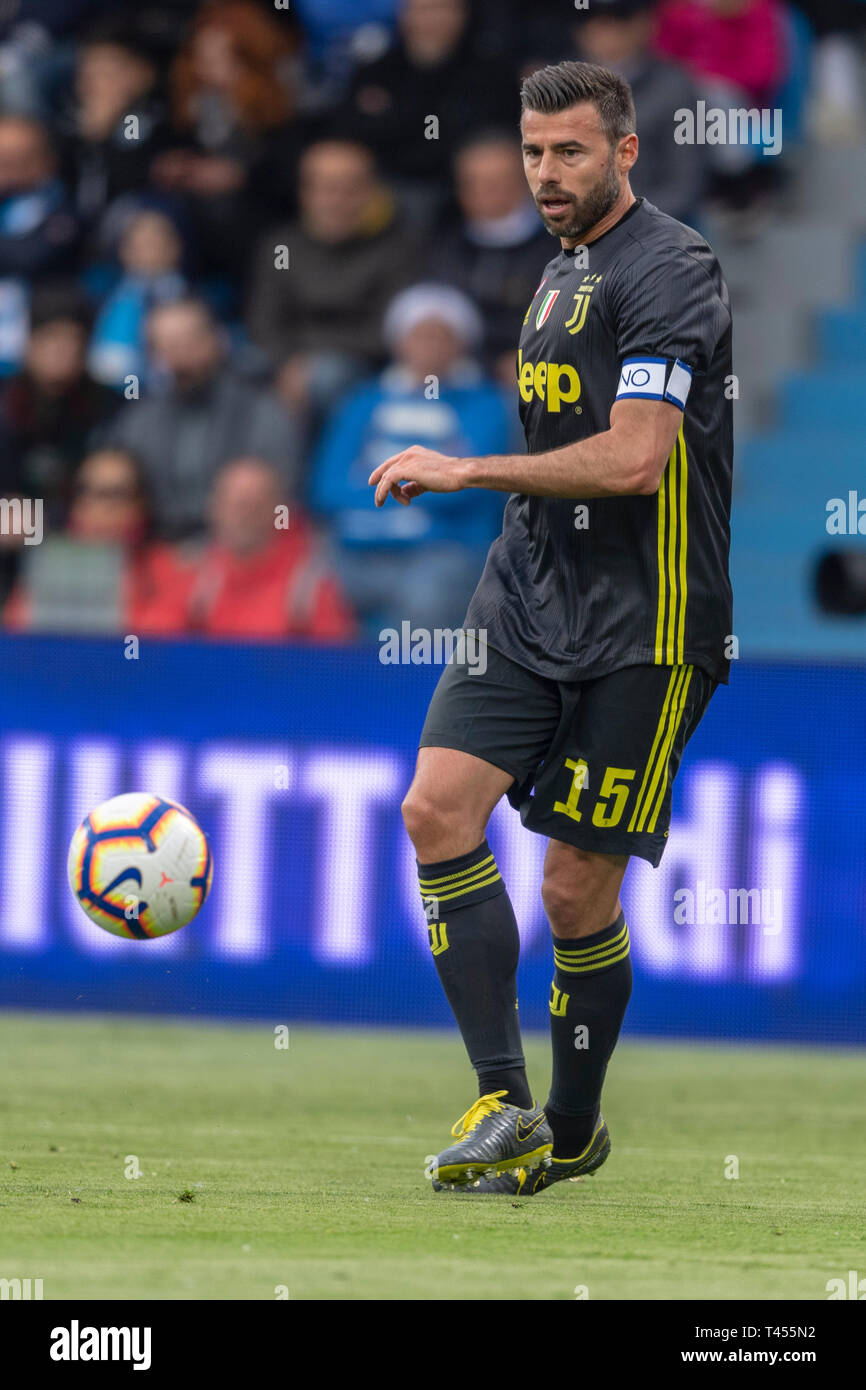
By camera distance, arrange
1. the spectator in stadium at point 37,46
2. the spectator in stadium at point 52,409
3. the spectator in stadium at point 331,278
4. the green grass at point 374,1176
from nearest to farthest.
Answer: the green grass at point 374,1176 < the spectator in stadium at point 331,278 < the spectator in stadium at point 52,409 < the spectator in stadium at point 37,46

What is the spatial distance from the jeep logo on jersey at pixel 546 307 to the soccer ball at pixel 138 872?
158cm

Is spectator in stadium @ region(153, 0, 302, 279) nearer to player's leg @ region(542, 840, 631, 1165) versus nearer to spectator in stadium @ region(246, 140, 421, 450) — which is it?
spectator in stadium @ region(246, 140, 421, 450)

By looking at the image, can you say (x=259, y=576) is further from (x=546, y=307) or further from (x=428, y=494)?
(x=546, y=307)

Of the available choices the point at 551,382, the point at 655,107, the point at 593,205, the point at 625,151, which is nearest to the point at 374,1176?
the point at 551,382

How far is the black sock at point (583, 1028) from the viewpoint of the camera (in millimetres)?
4773

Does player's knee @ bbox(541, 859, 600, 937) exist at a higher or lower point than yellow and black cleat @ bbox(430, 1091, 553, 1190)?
higher

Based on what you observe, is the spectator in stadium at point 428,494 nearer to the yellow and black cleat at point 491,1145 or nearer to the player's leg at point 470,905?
the player's leg at point 470,905

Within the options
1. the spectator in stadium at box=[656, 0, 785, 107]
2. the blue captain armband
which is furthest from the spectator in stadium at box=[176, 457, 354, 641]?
the blue captain armband

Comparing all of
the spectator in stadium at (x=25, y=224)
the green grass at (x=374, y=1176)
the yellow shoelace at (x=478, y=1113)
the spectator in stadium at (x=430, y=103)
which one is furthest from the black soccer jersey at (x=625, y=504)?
the spectator in stadium at (x=25, y=224)

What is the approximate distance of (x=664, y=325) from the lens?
4.46 meters

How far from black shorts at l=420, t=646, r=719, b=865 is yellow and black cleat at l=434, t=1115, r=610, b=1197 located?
2.34 ft

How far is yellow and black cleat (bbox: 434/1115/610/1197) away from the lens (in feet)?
15.1

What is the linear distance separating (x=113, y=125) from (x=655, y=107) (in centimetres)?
315

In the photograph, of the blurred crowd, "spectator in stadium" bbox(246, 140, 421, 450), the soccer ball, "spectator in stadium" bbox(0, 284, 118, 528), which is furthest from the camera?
"spectator in stadium" bbox(0, 284, 118, 528)
